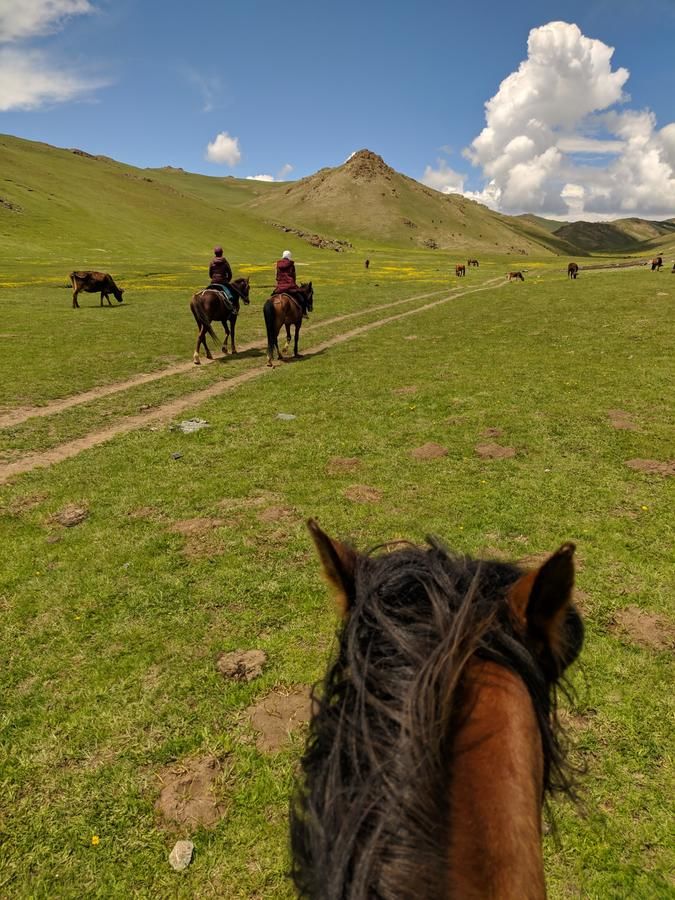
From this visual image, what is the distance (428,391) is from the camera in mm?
13062

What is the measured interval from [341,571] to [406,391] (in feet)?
38.8

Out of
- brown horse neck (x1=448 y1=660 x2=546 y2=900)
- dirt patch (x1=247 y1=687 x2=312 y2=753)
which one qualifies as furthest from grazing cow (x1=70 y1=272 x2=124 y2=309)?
brown horse neck (x1=448 y1=660 x2=546 y2=900)

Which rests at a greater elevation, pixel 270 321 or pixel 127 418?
pixel 270 321

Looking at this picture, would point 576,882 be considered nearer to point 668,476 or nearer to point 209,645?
point 209,645

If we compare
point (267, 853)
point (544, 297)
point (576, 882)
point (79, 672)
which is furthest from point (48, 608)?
point (544, 297)

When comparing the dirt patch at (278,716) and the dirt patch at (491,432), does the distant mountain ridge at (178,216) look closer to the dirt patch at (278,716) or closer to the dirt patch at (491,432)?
the dirt patch at (491,432)

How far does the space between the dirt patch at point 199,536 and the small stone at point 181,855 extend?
11.5 ft

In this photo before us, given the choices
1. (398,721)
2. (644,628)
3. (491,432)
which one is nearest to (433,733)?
(398,721)

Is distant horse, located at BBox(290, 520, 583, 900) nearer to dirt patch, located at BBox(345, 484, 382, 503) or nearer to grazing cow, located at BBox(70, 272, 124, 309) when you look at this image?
dirt patch, located at BBox(345, 484, 382, 503)

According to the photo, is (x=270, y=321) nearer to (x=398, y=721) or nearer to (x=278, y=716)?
(x=278, y=716)

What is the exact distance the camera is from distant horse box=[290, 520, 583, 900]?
115 cm

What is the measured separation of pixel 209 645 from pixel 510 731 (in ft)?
13.6

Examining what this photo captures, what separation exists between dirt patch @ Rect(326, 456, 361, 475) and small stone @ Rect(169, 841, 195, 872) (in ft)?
19.7

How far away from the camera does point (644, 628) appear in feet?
16.0
